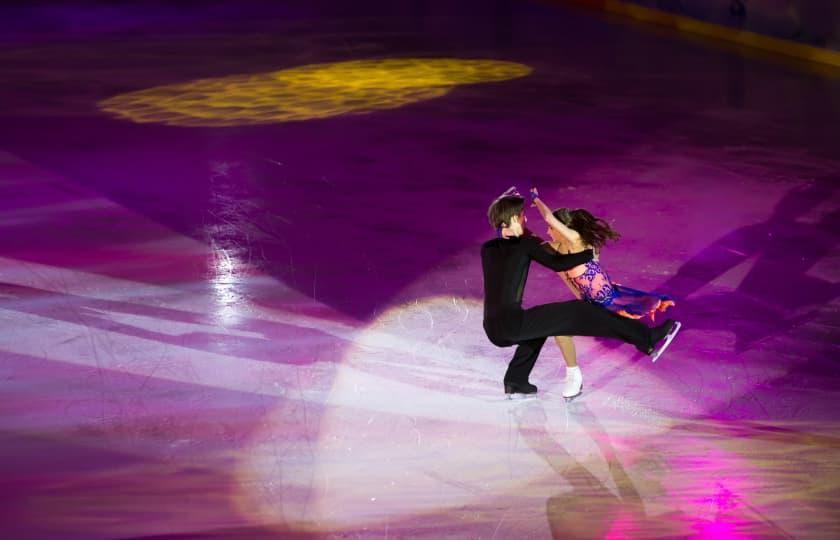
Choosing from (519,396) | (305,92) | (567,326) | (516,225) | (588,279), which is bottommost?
(305,92)

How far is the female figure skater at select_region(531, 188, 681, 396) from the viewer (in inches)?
180

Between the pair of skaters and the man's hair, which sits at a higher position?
the man's hair

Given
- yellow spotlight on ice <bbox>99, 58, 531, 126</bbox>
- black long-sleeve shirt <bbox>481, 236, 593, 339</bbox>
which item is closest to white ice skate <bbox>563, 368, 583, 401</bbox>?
black long-sleeve shirt <bbox>481, 236, 593, 339</bbox>

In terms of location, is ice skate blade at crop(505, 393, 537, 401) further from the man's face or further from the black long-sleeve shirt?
the man's face

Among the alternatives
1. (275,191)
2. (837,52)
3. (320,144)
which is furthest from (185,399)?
(837,52)

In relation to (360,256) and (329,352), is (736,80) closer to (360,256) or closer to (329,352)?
(360,256)

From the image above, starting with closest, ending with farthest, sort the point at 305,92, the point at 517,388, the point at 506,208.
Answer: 1. the point at 506,208
2. the point at 517,388
3. the point at 305,92

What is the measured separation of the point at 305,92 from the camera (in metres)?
10.4

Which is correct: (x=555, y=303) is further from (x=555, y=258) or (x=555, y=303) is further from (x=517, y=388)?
(x=517, y=388)

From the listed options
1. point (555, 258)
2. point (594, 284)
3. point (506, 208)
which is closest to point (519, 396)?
point (594, 284)

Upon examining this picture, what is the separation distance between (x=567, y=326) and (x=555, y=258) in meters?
0.27

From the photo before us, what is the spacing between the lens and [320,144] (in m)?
8.70

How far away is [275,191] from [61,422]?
10.6ft

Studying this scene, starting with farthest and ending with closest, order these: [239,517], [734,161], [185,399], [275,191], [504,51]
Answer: [504,51], [734,161], [275,191], [185,399], [239,517]
